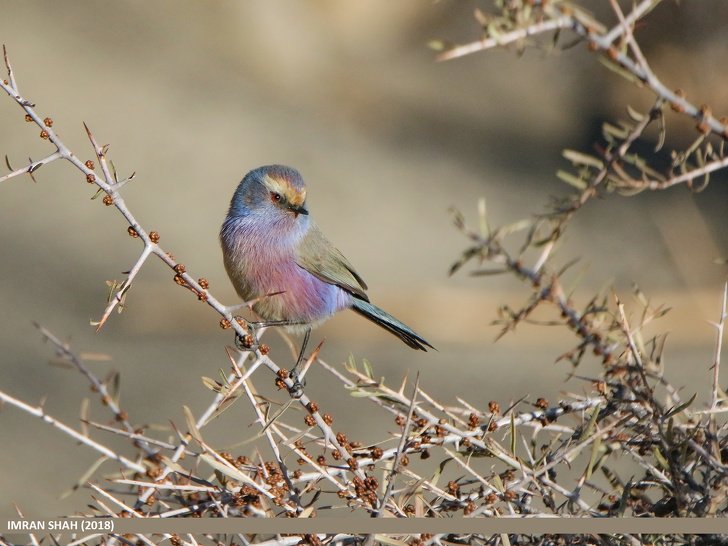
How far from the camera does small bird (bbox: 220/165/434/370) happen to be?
235cm

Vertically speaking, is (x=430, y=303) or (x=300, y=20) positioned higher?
(x=300, y=20)

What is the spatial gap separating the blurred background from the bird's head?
1.54 meters

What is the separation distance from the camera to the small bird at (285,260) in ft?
7.72

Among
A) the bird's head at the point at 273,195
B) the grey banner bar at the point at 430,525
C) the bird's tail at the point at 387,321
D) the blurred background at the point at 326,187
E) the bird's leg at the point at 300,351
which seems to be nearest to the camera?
the grey banner bar at the point at 430,525

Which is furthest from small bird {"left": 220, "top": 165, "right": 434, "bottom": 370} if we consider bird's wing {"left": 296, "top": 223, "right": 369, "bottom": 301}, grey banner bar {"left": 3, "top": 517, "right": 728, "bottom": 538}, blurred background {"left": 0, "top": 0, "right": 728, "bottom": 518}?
blurred background {"left": 0, "top": 0, "right": 728, "bottom": 518}

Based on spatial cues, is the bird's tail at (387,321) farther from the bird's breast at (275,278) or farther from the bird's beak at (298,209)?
the bird's beak at (298,209)

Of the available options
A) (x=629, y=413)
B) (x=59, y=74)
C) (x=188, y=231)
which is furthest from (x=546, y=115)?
(x=629, y=413)

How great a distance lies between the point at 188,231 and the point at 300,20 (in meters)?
1.90

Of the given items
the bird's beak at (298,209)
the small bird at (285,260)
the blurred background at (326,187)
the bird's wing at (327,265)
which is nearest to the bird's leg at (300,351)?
the small bird at (285,260)

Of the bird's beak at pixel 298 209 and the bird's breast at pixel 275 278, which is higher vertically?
the bird's beak at pixel 298 209

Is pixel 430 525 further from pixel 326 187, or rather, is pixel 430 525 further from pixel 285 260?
pixel 326 187

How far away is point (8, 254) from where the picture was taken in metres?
5.18

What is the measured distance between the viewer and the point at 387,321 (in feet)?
7.91

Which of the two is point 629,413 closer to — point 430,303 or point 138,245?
point 430,303
